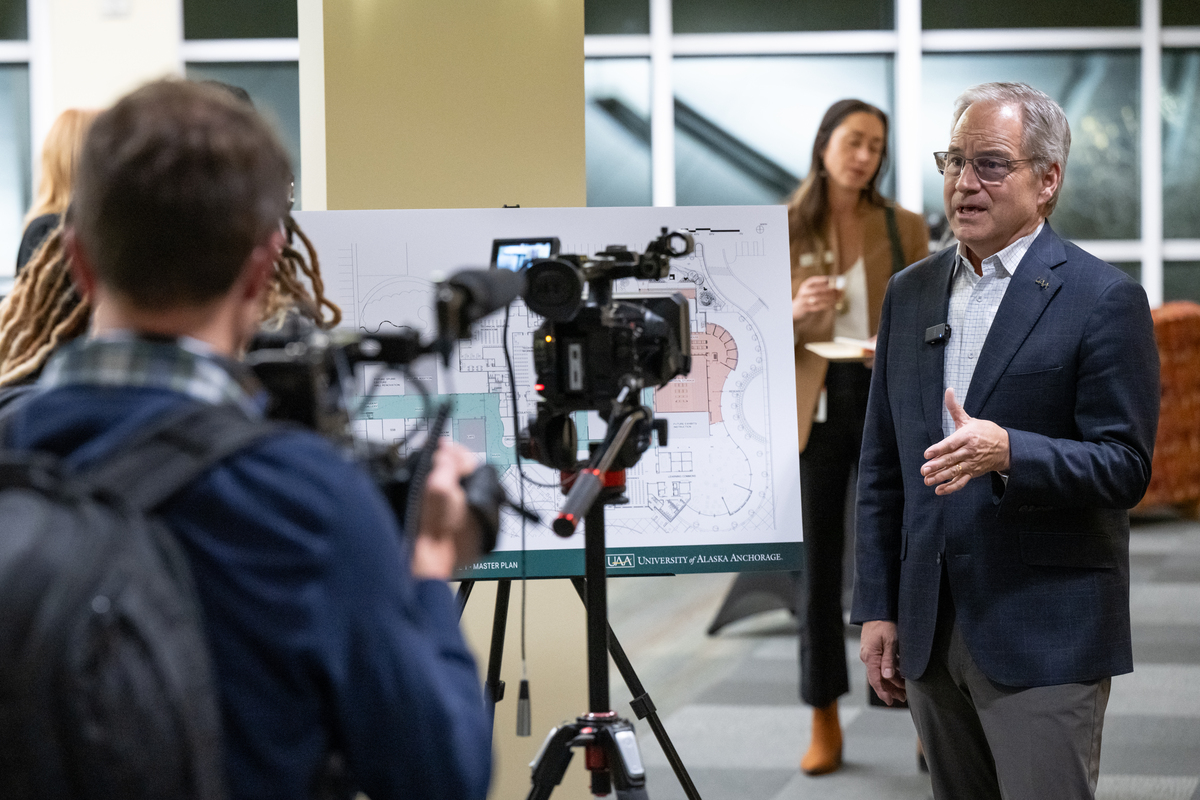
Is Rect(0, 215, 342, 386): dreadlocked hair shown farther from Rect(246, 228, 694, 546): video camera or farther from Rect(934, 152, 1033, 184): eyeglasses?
Rect(934, 152, 1033, 184): eyeglasses

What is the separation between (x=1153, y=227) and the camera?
23.8 feet

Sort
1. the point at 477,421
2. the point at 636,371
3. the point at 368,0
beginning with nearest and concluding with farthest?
1. the point at 636,371
2. the point at 477,421
3. the point at 368,0

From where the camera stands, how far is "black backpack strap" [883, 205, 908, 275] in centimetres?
316

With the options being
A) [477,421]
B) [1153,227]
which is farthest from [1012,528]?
[1153,227]

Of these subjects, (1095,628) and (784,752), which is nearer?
(1095,628)

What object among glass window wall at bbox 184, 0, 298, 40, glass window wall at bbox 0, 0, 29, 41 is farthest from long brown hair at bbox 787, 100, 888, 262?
glass window wall at bbox 0, 0, 29, 41

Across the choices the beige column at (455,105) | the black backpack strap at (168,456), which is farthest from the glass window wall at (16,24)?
the black backpack strap at (168,456)

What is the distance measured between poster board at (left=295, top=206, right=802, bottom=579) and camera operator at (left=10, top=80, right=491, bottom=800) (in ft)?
4.73

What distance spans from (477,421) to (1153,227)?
20.4 ft

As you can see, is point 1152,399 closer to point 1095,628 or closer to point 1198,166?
point 1095,628

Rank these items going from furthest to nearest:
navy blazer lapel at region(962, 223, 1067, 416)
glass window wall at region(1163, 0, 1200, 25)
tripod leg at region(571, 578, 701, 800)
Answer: glass window wall at region(1163, 0, 1200, 25), tripod leg at region(571, 578, 701, 800), navy blazer lapel at region(962, 223, 1067, 416)

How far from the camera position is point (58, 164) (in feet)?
8.59

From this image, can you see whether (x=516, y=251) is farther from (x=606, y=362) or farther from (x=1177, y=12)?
(x=1177, y=12)

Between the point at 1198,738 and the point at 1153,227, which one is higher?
the point at 1153,227
